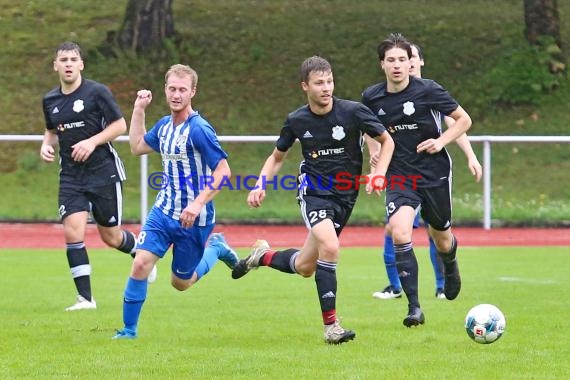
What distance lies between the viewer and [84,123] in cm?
1095

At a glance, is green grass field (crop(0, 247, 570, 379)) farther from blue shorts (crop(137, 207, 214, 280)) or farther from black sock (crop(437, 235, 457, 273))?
blue shorts (crop(137, 207, 214, 280))

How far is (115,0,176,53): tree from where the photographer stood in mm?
28109

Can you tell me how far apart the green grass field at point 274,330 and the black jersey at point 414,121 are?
1.22 m

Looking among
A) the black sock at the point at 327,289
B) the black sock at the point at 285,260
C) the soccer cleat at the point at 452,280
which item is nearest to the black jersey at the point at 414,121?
the soccer cleat at the point at 452,280

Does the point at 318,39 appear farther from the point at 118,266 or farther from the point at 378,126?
the point at 378,126

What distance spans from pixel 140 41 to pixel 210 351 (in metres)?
21.0

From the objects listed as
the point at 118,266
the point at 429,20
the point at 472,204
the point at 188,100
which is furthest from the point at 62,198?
the point at 429,20

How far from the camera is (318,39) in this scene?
2959 centimetres

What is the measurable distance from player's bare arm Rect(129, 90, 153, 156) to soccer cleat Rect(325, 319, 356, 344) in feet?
6.61

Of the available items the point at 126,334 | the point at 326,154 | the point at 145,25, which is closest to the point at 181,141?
the point at 326,154

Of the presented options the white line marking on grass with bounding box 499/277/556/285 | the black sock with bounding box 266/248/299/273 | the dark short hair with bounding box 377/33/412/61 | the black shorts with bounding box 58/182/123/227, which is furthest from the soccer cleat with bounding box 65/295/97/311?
the white line marking on grass with bounding box 499/277/556/285

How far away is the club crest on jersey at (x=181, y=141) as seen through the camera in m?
8.84

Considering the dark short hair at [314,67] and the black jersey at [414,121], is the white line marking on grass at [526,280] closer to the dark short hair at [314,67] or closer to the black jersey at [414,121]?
the black jersey at [414,121]

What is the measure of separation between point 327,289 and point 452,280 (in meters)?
2.33
